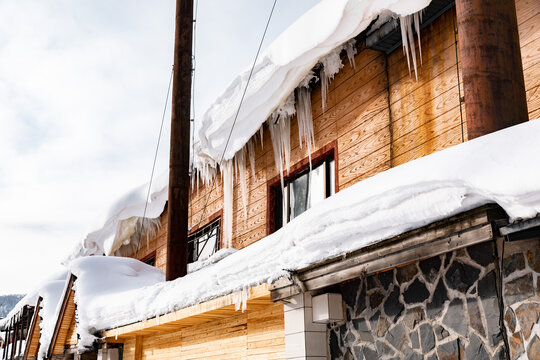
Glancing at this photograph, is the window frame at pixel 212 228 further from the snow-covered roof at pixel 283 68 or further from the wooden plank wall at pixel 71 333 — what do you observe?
the wooden plank wall at pixel 71 333

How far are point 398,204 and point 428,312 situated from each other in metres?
0.89

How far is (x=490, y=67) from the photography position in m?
5.14

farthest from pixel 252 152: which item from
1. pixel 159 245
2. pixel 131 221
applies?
pixel 131 221

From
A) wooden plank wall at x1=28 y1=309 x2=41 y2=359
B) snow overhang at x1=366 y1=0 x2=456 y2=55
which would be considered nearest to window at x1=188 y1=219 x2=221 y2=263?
wooden plank wall at x1=28 y1=309 x2=41 y2=359

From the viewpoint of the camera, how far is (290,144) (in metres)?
9.79

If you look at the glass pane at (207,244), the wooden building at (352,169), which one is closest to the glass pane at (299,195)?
the wooden building at (352,169)

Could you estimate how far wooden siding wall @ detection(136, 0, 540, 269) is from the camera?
6855 millimetres

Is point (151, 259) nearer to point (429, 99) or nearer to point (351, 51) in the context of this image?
point (351, 51)

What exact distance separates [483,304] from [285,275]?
191 cm

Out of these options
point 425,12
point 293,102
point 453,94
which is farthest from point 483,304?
point 293,102

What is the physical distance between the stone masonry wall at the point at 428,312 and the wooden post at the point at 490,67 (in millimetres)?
1218

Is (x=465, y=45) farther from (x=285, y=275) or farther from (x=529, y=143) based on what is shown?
(x=285, y=275)

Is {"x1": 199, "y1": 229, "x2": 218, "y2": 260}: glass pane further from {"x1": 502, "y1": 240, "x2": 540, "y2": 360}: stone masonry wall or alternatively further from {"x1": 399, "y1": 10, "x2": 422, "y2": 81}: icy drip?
{"x1": 502, "y1": 240, "x2": 540, "y2": 360}: stone masonry wall

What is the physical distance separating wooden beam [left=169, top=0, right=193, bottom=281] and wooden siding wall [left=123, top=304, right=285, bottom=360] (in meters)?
1.35
